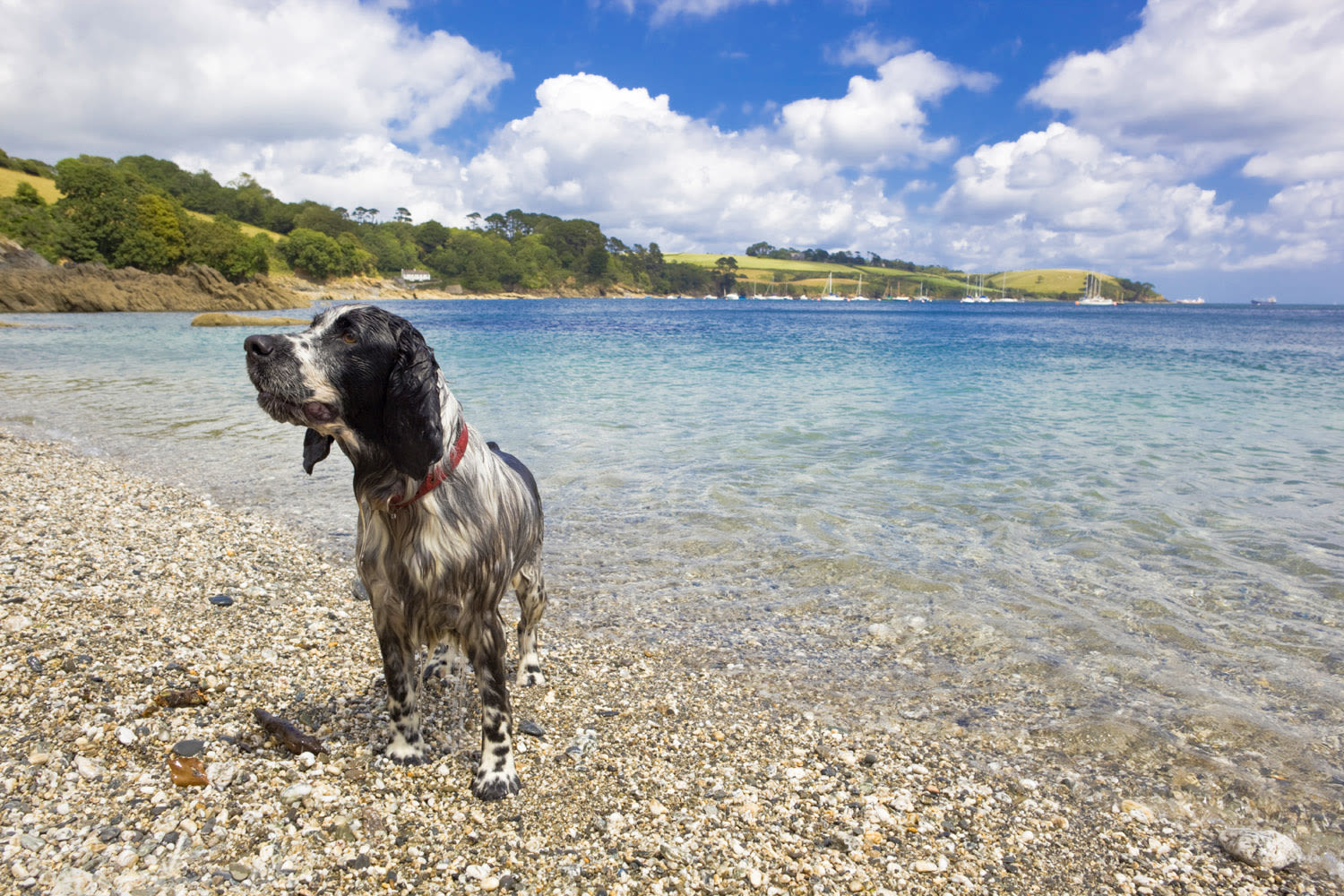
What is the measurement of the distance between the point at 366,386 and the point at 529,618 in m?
2.16

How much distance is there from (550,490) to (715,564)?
11.2 ft

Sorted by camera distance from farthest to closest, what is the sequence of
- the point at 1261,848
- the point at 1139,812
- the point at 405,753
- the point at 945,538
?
the point at 945,538
the point at 405,753
the point at 1139,812
the point at 1261,848

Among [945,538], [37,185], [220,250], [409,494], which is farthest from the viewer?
[37,185]

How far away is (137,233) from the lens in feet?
264

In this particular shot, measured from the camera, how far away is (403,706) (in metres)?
3.72

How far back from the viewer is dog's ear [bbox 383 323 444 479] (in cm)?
297

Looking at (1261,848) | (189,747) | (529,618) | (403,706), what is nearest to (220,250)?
(529,618)

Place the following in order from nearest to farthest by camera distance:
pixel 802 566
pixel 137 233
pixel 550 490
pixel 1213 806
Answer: pixel 1213 806 → pixel 802 566 → pixel 550 490 → pixel 137 233

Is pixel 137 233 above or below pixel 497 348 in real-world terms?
above

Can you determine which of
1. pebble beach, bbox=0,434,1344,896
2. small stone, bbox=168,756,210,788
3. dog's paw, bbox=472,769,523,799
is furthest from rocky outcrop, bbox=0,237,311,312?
dog's paw, bbox=472,769,523,799

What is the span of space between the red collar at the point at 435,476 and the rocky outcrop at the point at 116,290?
224 ft

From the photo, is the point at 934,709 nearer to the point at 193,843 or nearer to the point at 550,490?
the point at 193,843

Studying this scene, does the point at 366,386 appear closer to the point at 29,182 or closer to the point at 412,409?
the point at 412,409

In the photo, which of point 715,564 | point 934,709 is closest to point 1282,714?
point 934,709
